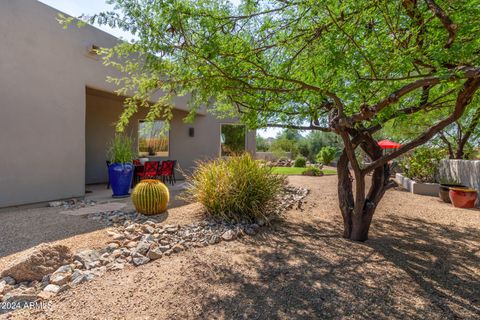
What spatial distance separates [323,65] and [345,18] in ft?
1.53

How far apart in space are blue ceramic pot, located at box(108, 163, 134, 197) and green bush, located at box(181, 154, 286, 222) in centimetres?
260

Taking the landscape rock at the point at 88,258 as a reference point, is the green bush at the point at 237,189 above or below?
above

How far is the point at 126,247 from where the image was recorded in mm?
3488

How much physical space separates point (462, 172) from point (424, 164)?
4.47 ft

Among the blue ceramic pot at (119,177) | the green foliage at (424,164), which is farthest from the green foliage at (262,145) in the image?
the blue ceramic pot at (119,177)

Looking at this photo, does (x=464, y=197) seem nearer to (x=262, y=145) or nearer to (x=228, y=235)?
(x=228, y=235)

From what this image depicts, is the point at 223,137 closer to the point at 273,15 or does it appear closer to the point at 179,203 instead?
the point at 179,203

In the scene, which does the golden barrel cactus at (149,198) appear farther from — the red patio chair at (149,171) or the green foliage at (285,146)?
the green foliage at (285,146)

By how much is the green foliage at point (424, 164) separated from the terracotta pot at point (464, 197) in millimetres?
2550

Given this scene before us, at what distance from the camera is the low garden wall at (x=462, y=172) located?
7180mm

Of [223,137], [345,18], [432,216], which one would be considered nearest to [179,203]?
[345,18]

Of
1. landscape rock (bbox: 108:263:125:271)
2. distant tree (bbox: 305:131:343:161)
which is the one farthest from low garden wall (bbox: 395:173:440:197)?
distant tree (bbox: 305:131:343:161)

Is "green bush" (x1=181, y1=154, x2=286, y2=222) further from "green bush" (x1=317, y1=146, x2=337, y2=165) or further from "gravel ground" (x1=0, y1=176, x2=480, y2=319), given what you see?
"green bush" (x1=317, y1=146, x2=337, y2=165)

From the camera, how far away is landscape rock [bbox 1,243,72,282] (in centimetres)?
267
